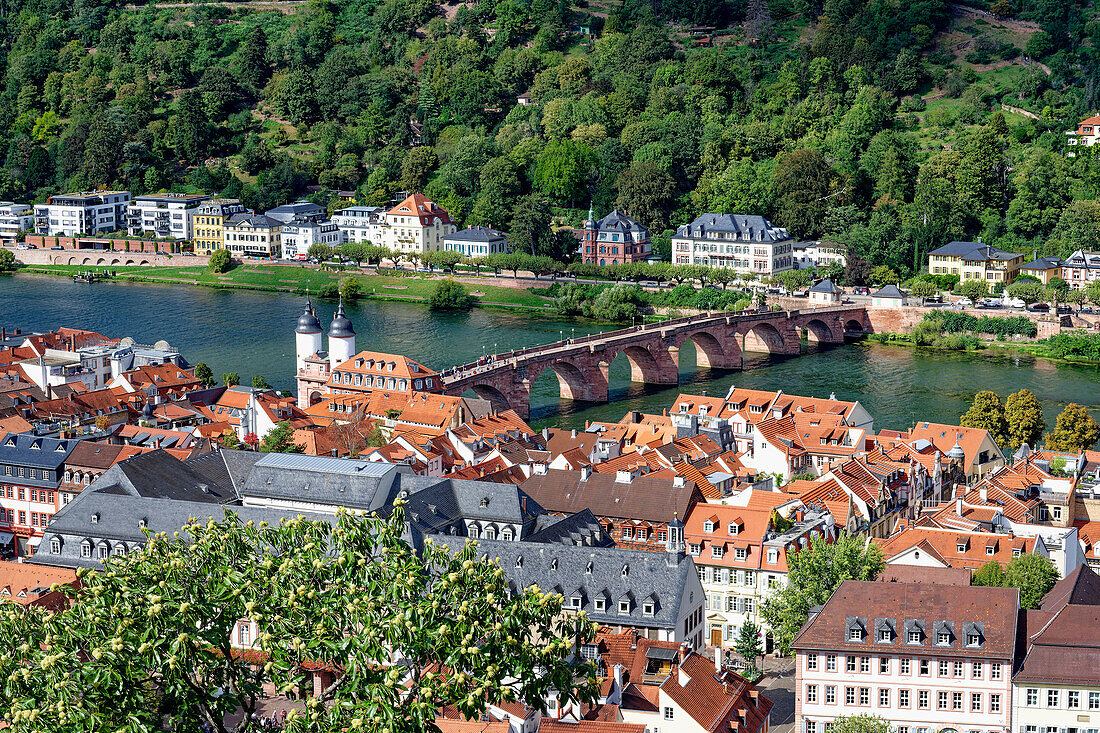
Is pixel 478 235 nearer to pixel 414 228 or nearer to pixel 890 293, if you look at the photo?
pixel 414 228

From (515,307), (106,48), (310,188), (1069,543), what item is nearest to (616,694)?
(1069,543)

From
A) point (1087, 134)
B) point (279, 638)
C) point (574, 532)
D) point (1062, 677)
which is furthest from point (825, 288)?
point (279, 638)

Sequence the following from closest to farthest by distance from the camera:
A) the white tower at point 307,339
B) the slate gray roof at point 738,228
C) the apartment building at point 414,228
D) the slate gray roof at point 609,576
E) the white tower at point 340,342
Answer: the slate gray roof at point 609,576
the white tower at point 340,342
the white tower at point 307,339
the slate gray roof at point 738,228
the apartment building at point 414,228

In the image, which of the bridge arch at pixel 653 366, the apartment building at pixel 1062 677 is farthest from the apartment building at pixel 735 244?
the apartment building at pixel 1062 677

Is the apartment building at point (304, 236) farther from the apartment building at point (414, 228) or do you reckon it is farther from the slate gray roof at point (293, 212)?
the apartment building at point (414, 228)

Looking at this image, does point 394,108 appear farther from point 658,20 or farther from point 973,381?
point 973,381

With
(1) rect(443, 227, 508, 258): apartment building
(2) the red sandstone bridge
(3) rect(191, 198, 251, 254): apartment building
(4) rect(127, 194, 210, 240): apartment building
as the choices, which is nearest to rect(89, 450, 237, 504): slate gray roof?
(2) the red sandstone bridge
